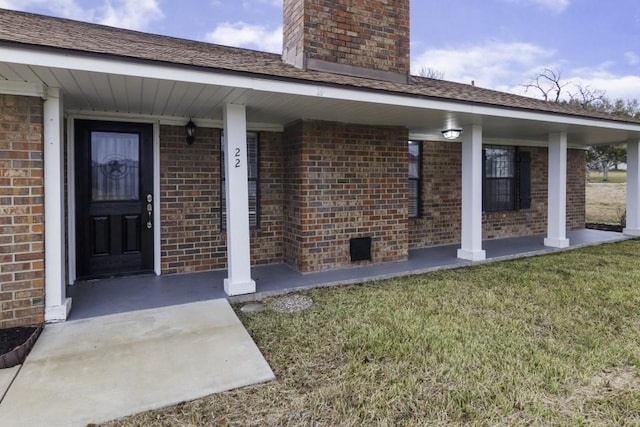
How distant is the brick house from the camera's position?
3.65 m

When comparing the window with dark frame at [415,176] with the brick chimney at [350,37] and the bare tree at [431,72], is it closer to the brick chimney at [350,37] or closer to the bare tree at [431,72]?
the brick chimney at [350,37]

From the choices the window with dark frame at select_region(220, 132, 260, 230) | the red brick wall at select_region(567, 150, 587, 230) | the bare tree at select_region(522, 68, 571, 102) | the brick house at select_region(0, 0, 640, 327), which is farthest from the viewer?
the bare tree at select_region(522, 68, 571, 102)

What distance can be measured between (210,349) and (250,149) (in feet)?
11.8

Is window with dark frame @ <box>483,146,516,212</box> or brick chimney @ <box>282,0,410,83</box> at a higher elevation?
brick chimney @ <box>282,0,410,83</box>

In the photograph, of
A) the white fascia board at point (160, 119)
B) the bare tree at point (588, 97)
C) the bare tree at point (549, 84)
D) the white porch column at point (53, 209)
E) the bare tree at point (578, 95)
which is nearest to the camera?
the white porch column at point (53, 209)

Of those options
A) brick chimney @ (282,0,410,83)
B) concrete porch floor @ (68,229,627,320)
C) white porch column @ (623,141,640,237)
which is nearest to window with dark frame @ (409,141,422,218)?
concrete porch floor @ (68,229,627,320)

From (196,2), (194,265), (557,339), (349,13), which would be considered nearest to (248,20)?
(196,2)

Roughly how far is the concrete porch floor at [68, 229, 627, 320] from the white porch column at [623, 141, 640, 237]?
12.0ft

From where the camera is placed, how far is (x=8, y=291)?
3627 millimetres

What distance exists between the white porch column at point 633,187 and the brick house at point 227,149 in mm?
1626

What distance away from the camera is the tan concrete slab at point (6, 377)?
8.61 feet

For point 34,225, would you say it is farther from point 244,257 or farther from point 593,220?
point 593,220

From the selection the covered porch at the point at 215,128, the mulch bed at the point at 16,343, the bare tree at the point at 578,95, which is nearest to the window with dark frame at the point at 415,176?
the covered porch at the point at 215,128

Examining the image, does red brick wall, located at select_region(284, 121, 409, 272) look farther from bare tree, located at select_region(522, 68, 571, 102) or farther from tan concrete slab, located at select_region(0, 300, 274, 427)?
bare tree, located at select_region(522, 68, 571, 102)
